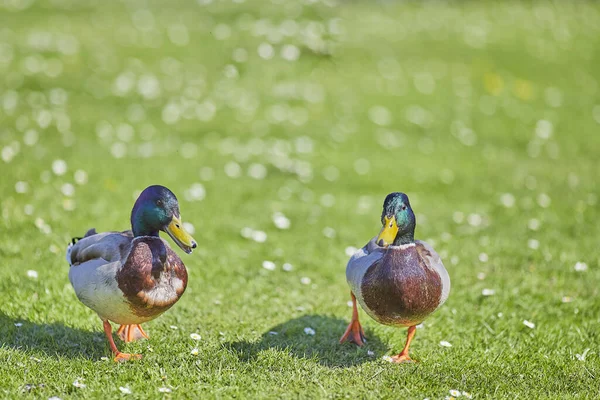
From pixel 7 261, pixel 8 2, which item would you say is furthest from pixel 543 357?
pixel 8 2

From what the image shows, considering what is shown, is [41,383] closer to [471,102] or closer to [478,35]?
[471,102]

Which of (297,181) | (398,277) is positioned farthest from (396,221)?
(297,181)

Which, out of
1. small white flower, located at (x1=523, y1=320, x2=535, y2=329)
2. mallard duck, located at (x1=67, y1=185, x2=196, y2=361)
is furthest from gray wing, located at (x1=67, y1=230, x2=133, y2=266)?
small white flower, located at (x1=523, y1=320, x2=535, y2=329)

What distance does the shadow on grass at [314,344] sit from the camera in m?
4.43

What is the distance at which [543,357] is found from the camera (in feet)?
15.1

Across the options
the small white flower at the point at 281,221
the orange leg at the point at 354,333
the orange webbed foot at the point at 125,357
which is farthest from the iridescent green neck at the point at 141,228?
the small white flower at the point at 281,221

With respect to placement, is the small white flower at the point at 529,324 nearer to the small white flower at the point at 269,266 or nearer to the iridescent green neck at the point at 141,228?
the small white flower at the point at 269,266

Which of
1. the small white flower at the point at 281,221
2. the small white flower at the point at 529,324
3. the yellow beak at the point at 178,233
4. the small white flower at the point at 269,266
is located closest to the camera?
the yellow beak at the point at 178,233

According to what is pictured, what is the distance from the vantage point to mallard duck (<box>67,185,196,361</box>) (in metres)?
3.97

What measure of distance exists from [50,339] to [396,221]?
2.43 metres

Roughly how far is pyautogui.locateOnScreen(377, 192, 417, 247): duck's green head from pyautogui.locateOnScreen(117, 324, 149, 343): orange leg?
179 centimetres

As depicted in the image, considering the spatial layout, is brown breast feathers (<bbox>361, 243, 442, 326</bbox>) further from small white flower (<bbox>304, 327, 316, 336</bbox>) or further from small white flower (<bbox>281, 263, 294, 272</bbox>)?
small white flower (<bbox>281, 263, 294, 272</bbox>)

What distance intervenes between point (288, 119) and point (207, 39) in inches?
156

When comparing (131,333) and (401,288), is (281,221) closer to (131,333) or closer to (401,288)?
(131,333)
